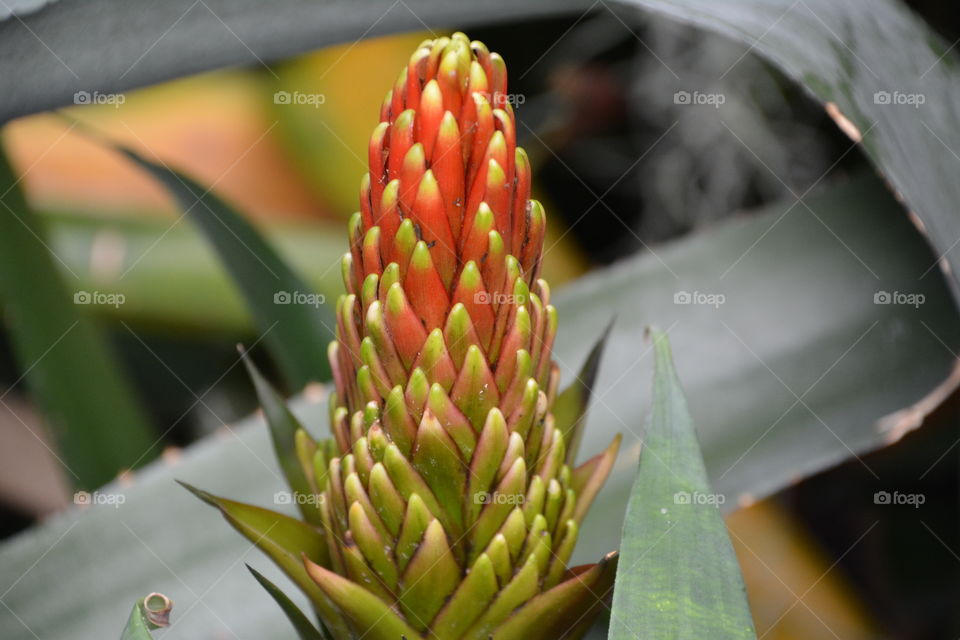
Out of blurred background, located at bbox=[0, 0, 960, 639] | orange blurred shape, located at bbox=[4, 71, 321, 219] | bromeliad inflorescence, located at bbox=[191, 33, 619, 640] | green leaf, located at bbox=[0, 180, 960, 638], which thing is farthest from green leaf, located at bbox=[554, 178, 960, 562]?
orange blurred shape, located at bbox=[4, 71, 321, 219]

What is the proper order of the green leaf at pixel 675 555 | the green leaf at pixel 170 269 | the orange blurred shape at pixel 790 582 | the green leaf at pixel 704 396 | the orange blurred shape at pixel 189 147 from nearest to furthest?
1. the green leaf at pixel 675 555
2. the green leaf at pixel 704 396
3. the orange blurred shape at pixel 790 582
4. the green leaf at pixel 170 269
5. the orange blurred shape at pixel 189 147

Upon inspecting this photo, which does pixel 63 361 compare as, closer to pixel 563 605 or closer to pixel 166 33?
pixel 166 33

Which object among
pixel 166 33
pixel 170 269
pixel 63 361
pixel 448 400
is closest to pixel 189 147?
pixel 170 269

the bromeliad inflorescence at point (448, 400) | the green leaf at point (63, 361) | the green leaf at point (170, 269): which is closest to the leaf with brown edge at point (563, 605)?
the bromeliad inflorescence at point (448, 400)

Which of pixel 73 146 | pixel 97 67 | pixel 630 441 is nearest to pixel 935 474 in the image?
pixel 630 441

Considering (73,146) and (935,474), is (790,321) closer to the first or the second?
(935,474)

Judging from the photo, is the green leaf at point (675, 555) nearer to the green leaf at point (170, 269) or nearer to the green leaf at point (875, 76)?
the green leaf at point (875, 76)

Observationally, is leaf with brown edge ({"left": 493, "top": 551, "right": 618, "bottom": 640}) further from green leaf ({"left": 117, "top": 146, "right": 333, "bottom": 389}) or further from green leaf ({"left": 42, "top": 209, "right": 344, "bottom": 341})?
green leaf ({"left": 42, "top": 209, "right": 344, "bottom": 341})
